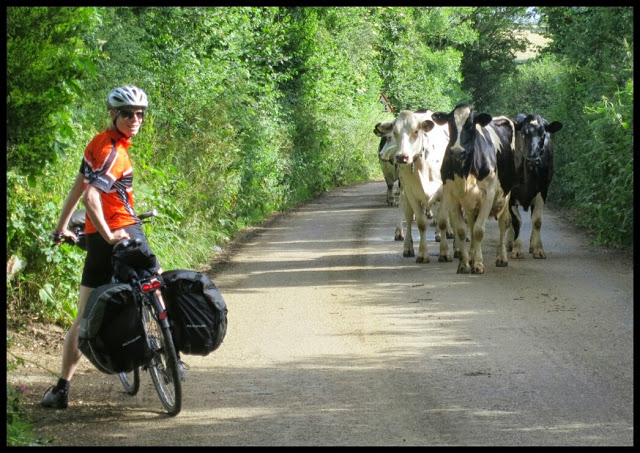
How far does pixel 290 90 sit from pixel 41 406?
23.6 metres

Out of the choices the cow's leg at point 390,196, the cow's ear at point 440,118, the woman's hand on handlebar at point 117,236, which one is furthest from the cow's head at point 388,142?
Answer: the cow's leg at point 390,196

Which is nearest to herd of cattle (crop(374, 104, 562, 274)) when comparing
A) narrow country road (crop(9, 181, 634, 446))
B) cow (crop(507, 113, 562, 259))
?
cow (crop(507, 113, 562, 259))

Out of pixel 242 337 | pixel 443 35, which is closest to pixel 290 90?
pixel 242 337

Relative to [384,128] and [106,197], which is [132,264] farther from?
[384,128]

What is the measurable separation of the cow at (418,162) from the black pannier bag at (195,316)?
785 centimetres

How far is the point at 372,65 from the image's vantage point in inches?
1831

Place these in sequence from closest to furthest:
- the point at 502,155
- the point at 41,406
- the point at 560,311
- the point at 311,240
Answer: the point at 41,406
the point at 560,311
the point at 502,155
the point at 311,240

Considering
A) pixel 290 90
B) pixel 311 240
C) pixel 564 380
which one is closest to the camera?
pixel 564 380

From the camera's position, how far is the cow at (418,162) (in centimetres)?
1530

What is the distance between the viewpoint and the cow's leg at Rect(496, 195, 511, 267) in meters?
14.9

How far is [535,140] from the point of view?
16109 mm

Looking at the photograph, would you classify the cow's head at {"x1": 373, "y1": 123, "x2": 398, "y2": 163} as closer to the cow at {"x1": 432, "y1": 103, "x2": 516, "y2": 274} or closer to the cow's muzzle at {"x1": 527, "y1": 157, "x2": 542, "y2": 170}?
the cow at {"x1": 432, "y1": 103, "x2": 516, "y2": 274}

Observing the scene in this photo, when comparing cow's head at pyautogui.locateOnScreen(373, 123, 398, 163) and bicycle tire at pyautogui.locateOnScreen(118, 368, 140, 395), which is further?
cow's head at pyautogui.locateOnScreen(373, 123, 398, 163)
